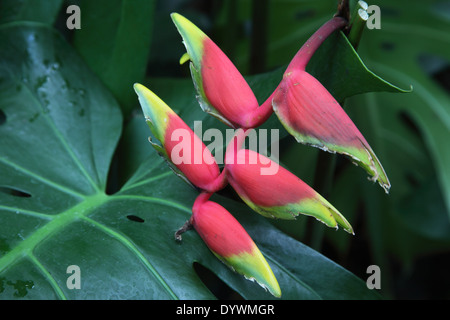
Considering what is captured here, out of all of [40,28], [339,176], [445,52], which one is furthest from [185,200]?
[445,52]

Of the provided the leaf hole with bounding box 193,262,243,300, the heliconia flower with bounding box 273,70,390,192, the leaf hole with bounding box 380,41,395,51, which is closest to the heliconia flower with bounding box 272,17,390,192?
the heliconia flower with bounding box 273,70,390,192

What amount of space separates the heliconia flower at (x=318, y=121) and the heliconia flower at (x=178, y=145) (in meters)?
0.09

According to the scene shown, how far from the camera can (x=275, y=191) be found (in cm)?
41

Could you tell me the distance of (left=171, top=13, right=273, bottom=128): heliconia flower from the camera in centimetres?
42

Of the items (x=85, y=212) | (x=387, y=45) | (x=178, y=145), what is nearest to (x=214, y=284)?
(x=85, y=212)

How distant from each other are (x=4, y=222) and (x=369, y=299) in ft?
1.36

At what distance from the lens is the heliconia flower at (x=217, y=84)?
418mm

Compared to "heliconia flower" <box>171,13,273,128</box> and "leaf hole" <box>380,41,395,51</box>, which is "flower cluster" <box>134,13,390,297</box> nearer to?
"heliconia flower" <box>171,13,273,128</box>

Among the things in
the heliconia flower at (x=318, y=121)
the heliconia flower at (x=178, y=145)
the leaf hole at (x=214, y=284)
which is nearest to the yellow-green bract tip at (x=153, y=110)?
the heliconia flower at (x=178, y=145)

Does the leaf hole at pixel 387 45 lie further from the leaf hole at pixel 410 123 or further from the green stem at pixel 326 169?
the green stem at pixel 326 169

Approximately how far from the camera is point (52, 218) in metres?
0.54

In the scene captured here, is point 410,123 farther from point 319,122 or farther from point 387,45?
point 319,122

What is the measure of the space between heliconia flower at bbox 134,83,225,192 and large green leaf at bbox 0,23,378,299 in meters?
0.08

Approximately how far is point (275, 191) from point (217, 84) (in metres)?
0.11
